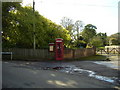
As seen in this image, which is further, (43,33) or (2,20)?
(43,33)

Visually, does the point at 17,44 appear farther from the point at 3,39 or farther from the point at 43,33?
the point at 43,33

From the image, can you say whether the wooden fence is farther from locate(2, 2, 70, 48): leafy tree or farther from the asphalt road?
the asphalt road

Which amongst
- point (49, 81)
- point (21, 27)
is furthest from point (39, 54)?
point (49, 81)

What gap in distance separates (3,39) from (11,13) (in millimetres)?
4018

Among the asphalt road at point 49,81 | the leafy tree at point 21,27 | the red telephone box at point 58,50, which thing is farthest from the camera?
the leafy tree at point 21,27

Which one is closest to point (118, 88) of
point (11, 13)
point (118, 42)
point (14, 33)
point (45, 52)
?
point (45, 52)

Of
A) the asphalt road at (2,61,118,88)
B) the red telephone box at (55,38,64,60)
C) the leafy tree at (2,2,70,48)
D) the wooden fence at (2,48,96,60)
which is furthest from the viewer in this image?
the leafy tree at (2,2,70,48)

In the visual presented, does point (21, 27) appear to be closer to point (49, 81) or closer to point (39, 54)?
point (39, 54)

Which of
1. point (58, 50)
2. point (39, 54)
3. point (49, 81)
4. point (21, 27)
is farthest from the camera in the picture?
point (21, 27)

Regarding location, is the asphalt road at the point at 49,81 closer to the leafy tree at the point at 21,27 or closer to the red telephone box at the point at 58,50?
the red telephone box at the point at 58,50

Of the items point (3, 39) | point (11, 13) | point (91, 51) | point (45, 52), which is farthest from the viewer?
point (91, 51)

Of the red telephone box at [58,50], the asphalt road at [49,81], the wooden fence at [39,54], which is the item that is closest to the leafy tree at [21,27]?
the wooden fence at [39,54]

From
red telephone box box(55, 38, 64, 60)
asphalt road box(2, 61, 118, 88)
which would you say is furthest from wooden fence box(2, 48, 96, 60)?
asphalt road box(2, 61, 118, 88)

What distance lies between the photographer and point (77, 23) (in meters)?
43.2
